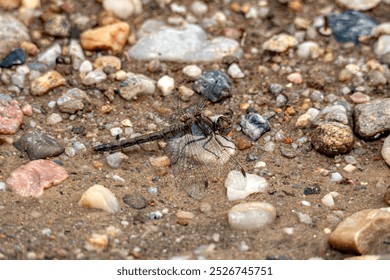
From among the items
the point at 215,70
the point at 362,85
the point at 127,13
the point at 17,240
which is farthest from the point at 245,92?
the point at 17,240

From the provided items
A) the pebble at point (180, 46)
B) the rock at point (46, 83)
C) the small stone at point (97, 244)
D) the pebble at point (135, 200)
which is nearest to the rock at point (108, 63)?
the pebble at point (180, 46)

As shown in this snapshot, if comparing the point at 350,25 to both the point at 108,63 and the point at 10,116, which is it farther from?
the point at 10,116

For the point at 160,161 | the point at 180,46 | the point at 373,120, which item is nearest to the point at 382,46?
the point at 373,120

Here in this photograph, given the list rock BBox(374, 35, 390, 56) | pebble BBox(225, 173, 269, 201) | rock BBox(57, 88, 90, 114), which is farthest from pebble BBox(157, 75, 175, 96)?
rock BBox(374, 35, 390, 56)

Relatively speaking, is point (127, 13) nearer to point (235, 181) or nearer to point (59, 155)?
point (59, 155)

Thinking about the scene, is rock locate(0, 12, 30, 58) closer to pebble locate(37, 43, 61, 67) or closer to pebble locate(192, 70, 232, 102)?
pebble locate(37, 43, 61, 67)

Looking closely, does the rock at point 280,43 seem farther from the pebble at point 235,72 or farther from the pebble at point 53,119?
the pebble at point 53,119
